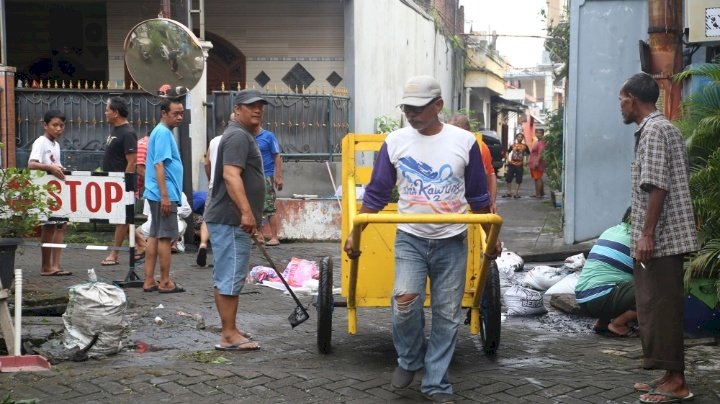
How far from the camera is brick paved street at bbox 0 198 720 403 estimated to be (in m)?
5.53

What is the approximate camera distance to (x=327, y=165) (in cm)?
1423

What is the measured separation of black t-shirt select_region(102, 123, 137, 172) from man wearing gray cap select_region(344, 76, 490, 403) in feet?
17.6

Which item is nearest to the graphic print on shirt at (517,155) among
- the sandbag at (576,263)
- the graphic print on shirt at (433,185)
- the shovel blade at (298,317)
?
the sandbag at (576,263)

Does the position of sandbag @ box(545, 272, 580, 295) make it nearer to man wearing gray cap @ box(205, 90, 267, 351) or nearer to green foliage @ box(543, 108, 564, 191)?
man wearing gray cap @ box(205, 90, 267, 351)

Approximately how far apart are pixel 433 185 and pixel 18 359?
8.85ft

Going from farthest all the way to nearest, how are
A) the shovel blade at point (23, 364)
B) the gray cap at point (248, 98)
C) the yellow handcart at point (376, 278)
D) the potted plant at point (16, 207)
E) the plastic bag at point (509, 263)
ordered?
the plastic bag at point (509, 263) → the potted plant at point (16, 207) → the gray cap at point (248, 98) → the yellow handcart at point (376, 278) → the shovel blade at point (23, 364)

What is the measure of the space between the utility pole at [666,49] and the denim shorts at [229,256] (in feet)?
11.9

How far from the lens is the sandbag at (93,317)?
20.5 feet

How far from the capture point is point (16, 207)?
25.7 ft

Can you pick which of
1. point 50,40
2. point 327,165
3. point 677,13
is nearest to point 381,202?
point 677,13

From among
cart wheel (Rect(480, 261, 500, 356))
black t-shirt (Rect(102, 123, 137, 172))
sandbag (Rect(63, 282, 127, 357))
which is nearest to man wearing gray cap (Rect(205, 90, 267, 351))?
sandbag (Rect(63, 282, 127, 357))

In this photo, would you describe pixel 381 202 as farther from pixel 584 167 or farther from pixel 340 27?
pixel 340 27

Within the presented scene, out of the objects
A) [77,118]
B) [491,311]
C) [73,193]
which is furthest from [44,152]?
[491,311]

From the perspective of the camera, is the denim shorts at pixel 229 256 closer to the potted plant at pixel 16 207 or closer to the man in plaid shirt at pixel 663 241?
the potted plant at pixel 16 207
